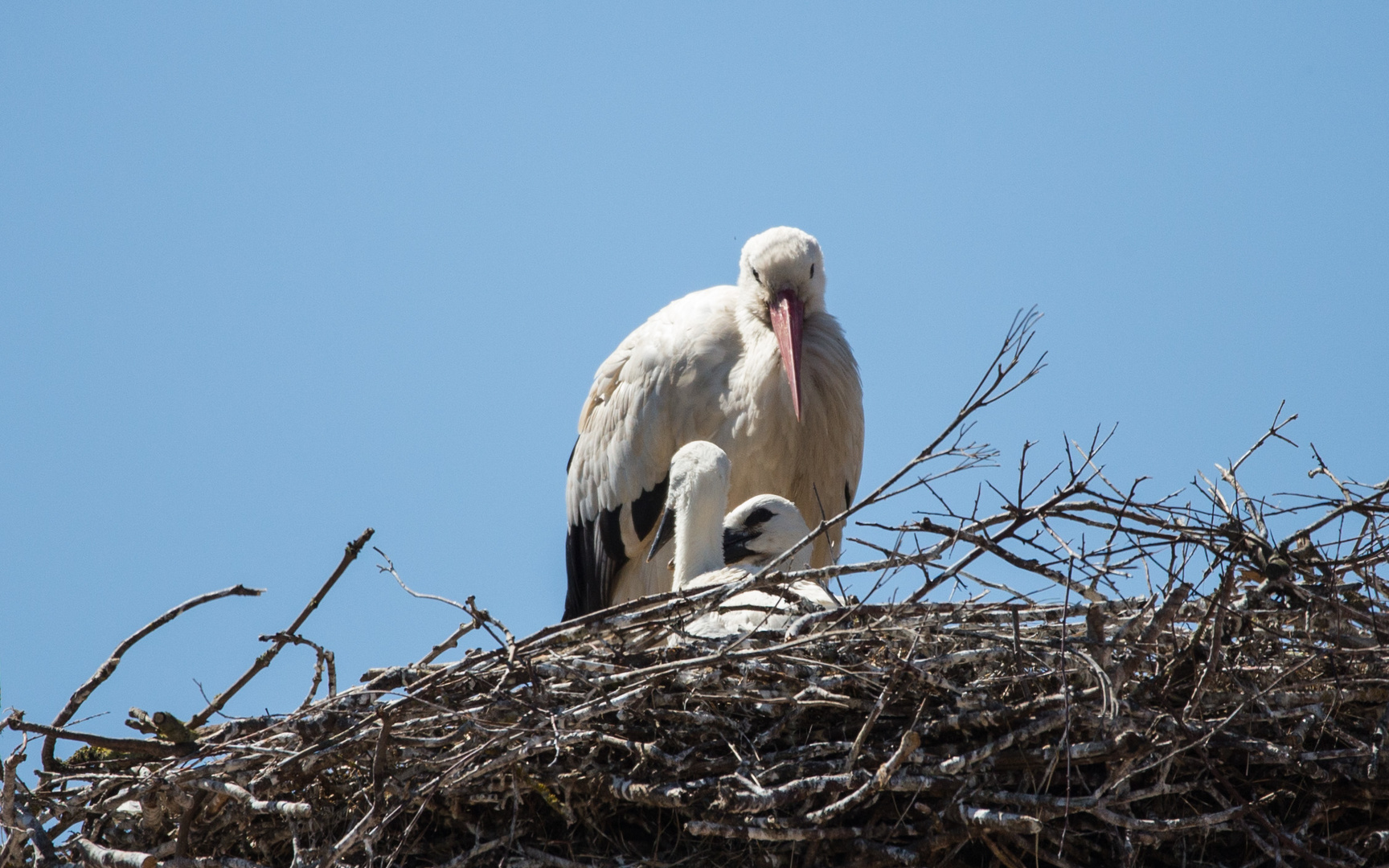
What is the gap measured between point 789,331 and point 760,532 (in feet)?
2.67

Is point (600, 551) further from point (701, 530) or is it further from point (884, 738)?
point (884, 738)

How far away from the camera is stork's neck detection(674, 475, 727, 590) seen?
374 cm

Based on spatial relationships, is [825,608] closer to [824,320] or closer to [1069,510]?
[1069,510]

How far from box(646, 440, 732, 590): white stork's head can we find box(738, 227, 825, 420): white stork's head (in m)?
0.52

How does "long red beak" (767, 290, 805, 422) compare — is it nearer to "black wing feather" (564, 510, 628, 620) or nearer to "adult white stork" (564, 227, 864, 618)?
"adult white stork" (564, 227, 864, 618)

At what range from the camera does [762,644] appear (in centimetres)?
260

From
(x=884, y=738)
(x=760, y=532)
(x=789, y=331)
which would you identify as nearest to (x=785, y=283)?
(x=789, y=331)

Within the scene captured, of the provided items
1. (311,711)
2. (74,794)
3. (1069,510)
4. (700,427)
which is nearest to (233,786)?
(311,711)

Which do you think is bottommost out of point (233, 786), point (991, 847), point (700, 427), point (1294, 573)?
point (991, 847)

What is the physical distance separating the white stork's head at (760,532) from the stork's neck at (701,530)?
0.20 feet

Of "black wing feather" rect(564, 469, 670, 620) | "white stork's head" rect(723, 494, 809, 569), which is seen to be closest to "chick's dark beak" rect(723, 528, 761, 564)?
"white stork's head" rect(723, 494, 809, 569)

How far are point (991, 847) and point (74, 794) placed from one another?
1.68m

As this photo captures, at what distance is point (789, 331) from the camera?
14.6 feet

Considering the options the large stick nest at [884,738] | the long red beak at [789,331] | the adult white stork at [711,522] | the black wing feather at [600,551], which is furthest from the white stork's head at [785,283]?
the large stick nest at [884,738]
